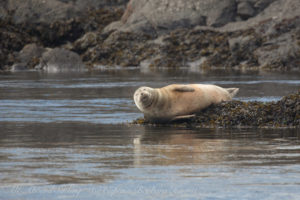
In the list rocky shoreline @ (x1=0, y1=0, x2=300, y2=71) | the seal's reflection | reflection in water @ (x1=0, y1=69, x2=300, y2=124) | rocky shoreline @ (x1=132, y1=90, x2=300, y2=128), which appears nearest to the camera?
the seal's reflection

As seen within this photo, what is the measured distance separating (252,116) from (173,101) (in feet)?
3.63

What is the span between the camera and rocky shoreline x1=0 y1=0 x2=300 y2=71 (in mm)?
35031

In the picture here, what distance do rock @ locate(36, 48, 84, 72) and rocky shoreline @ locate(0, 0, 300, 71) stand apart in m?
0.05

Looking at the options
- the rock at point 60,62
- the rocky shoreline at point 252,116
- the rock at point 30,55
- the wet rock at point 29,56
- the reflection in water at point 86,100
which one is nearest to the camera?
the rocky shoreline at point 252,116

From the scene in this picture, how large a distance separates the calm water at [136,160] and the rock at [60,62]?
23370 millimetres

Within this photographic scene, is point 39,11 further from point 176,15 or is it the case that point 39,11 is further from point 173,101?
point 173,101

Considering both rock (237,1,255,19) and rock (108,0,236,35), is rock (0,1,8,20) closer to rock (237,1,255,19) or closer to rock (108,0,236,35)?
rock (108,0,236,35)

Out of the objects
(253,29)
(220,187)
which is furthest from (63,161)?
(253,29)

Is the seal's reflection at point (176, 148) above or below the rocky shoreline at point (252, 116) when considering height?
below

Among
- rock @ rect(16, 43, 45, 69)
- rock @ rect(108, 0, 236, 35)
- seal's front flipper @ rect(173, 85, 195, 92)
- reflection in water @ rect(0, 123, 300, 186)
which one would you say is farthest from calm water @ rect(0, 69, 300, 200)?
rock @ rect(108, 0, 236, 35)

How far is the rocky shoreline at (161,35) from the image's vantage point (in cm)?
3503

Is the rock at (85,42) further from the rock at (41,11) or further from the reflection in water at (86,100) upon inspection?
the reflection in water at (86,100)

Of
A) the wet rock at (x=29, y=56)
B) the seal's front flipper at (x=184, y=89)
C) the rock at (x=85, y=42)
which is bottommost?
the seal's front flipper at (x=184, y=89)

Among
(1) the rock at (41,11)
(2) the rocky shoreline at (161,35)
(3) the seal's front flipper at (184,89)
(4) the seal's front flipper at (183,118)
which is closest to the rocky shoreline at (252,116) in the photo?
(4) the seal's front flipper at (183,118)
